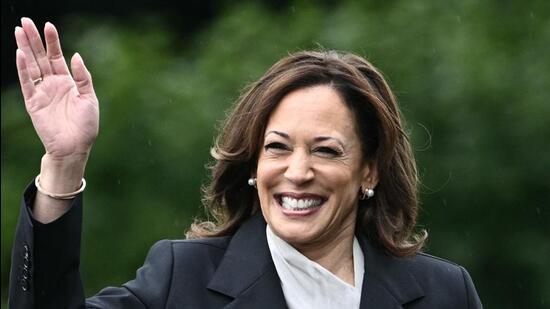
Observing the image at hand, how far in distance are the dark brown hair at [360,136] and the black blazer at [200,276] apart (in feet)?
0.23

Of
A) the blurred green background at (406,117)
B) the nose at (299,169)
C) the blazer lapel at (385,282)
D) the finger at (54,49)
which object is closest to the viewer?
the finger at (54,49)

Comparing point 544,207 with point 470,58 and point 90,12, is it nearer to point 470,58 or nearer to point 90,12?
point 470,58

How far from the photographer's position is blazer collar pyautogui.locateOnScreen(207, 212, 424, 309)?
452cm

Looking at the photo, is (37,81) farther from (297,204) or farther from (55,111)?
(297,204)

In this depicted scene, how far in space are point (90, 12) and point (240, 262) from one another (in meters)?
7.40

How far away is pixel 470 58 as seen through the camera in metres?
7.80

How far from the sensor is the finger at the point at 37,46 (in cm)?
403

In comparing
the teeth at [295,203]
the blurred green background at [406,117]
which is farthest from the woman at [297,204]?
the blurred green background at [406,117]

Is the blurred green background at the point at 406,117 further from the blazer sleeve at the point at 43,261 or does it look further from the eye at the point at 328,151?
the blazer sleeve at the point at 43,261

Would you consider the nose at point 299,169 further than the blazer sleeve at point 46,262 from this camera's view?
Yes

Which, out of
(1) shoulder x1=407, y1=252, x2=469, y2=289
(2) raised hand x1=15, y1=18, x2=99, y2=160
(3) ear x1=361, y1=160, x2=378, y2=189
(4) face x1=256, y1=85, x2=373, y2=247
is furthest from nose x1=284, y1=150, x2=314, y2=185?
(2) raised hand x1=15, y1=18, x2=99, y2=160

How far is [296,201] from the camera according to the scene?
14.7ft

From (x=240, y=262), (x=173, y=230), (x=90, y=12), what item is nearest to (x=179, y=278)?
(x=240, y=262)

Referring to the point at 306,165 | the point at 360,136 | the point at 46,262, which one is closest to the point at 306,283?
the point at 306,165
